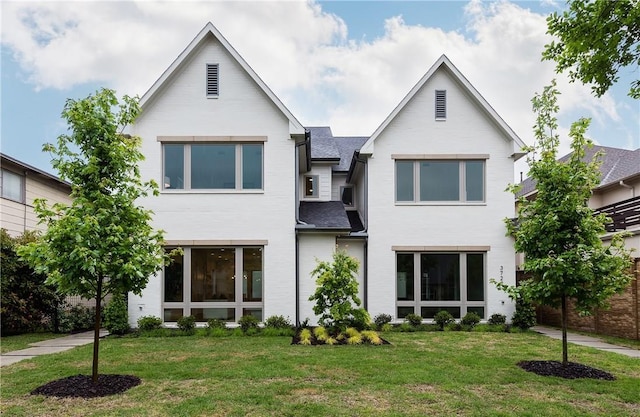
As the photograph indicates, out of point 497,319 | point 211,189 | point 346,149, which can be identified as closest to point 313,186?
point 346,149

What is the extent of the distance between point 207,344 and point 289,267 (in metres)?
3.76

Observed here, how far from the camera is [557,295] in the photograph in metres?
8.98

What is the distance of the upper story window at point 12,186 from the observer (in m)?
17.0

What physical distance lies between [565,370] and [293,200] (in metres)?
9.05

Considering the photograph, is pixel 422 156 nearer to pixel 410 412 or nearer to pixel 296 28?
pixel 296 28

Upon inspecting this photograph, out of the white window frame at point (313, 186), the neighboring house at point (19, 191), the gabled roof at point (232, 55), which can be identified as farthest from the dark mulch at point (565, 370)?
the neighboring house at point (19, 191)

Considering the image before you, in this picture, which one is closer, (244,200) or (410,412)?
(410,412)

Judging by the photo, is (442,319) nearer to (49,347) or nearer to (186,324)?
(186,324)

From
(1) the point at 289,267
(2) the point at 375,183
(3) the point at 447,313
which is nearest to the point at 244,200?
(1) the point at 289,267

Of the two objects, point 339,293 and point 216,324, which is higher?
point 339,293

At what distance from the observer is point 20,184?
18.0m

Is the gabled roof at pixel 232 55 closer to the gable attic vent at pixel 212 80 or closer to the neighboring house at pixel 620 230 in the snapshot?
the gable attic vent at pixel 212 80

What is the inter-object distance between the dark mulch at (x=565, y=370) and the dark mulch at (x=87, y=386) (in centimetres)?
774

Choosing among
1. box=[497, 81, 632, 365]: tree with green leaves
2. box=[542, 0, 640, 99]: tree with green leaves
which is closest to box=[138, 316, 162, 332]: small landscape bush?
box=[497, 81, 632, 365]: tree with green leaves
